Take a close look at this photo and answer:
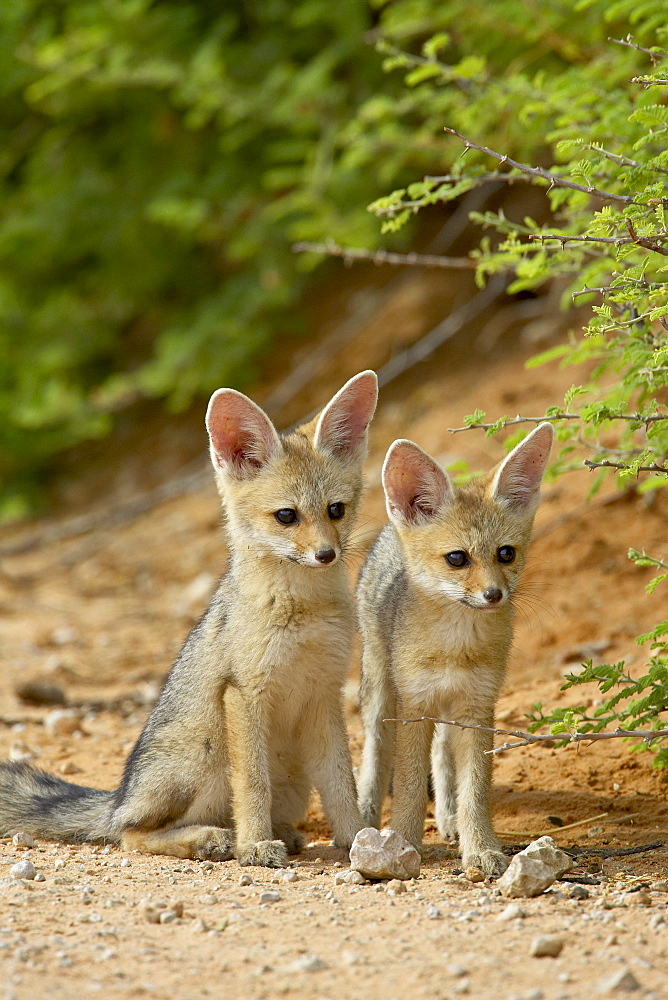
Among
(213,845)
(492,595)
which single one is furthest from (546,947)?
(213,845)

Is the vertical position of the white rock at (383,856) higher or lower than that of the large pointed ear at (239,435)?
lower

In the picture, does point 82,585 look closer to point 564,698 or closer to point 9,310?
point 9,310

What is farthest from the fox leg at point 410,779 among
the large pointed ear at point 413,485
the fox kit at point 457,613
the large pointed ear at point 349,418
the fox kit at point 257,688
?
the large pointed ear at point 349,418

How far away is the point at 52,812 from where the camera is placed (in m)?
4.60

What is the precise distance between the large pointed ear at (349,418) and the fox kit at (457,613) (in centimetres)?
38

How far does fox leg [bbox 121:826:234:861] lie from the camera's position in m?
4.28

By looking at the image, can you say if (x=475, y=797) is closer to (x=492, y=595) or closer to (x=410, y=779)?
(x=410, y=779)

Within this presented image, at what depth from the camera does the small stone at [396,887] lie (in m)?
3.67

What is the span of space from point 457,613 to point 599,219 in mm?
1466

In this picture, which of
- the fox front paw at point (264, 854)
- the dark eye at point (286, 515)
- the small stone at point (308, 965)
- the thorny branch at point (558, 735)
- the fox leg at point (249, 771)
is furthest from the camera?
the dark eye at point (286, 515)

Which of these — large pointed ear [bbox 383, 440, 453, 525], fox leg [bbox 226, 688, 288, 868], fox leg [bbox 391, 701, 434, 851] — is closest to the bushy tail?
fox leg [bbox 226, 688, 288, 868]

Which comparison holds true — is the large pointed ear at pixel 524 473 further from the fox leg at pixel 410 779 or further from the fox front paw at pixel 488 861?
the fox front paw at pixel 488 861

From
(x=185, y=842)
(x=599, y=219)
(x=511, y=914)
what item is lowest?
(x=185, y=842)

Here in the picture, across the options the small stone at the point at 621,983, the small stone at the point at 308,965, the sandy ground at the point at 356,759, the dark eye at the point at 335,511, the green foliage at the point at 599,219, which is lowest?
the sandy ground at the point at 356,759
